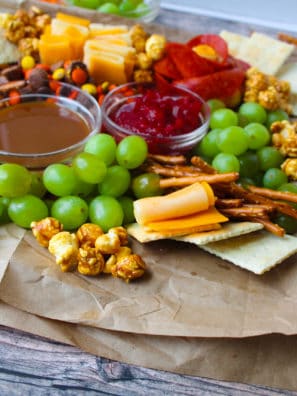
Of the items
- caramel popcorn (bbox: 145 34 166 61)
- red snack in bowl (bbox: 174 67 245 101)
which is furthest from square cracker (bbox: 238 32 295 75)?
caramel popcorn (bbox: 145 34 166 61)

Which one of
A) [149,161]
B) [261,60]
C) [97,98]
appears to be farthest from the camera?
[261,60]

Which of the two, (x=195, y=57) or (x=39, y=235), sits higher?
(x=195, y=57)

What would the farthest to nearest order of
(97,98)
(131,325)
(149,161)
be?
(97,98) < (149,161) < (131,325)

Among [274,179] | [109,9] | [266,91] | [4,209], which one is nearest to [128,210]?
[4,209]

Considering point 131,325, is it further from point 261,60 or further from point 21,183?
point 261,60

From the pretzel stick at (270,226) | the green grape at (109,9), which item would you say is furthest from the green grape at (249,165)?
the green grape at (109,9)

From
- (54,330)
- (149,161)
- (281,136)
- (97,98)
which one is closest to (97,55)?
(97,98)
